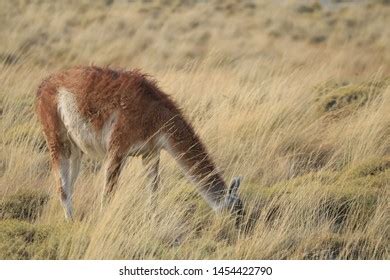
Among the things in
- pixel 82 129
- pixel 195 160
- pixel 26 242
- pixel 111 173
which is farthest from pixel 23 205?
pixel 195 160

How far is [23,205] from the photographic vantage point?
668cm

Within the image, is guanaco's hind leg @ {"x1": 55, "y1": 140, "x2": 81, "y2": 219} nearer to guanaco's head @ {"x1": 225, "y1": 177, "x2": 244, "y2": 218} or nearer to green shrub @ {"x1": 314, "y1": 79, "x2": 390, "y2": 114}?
guanaco's head @ {"x1": 225, "y1": 177, "x2": 244, "y2": 218}

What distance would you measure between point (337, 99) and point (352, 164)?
236 cm

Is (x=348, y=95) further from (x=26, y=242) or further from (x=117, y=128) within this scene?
(x=26, y=242)

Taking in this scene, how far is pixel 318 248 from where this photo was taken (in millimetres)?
5863

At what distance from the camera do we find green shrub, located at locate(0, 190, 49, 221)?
6570 mm

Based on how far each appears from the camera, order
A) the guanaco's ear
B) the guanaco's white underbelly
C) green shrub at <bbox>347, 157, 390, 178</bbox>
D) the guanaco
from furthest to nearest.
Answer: green shrub at <bbox>347, 157, 390, 178</bbox> → the guanaco's white underbelly → the guanaco → the guanaco's ear

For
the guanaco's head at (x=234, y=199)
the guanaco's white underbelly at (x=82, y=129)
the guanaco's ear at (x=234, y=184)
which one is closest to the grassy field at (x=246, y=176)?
the guanaco's head at (x=234, y=199)

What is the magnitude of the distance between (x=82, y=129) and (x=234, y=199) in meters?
1.42

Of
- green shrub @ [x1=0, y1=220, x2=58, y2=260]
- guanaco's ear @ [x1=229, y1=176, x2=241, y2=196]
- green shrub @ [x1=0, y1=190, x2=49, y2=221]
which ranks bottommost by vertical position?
green shrub @ [x1=0, y1=190, x2=49, y2=221]

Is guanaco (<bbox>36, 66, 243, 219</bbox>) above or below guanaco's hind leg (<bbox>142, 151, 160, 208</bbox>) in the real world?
above

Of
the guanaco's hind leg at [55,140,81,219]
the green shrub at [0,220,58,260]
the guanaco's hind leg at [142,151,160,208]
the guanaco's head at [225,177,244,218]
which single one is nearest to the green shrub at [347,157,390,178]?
the guanaco's head at [225,177,244,218]
